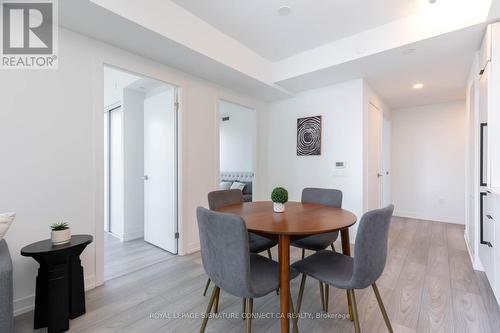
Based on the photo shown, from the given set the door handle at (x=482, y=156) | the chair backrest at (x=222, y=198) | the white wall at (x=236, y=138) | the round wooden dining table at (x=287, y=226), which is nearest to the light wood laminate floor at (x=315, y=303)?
the round wooden dining table at (x=287, y=226)

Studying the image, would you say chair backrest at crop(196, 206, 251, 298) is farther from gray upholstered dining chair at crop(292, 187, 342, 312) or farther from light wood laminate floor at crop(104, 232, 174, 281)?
light wood laminate floor at crop(104, 232, 174, 281)

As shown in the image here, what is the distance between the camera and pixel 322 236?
212 cm

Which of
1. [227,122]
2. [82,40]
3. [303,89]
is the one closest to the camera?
[82,40]

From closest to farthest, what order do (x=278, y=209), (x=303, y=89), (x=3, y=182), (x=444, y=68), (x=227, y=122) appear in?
(x=3, y=182)
(x=278, y=209)
(x=444, y=68)
(x=303, y=89)
(x=227, y=122)

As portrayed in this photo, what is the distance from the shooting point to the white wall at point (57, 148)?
5.81 feet

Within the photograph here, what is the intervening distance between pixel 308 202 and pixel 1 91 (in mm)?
2749

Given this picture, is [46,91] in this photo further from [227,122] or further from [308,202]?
[227,122]

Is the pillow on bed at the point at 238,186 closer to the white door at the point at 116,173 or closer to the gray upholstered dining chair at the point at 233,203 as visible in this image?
the white door at the point at 116,173

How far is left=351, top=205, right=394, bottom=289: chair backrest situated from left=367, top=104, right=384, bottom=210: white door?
93.5 inches

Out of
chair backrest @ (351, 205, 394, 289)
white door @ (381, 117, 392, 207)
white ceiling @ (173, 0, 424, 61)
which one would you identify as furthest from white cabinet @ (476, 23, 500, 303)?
white door @ (381, 117, 392, 207)

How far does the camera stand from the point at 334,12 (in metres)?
2.33

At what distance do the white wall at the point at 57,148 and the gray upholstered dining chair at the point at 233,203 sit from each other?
1.09 meters

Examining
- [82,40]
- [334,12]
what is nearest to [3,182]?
[82,40]

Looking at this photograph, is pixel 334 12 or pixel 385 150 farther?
pixel 385 150
